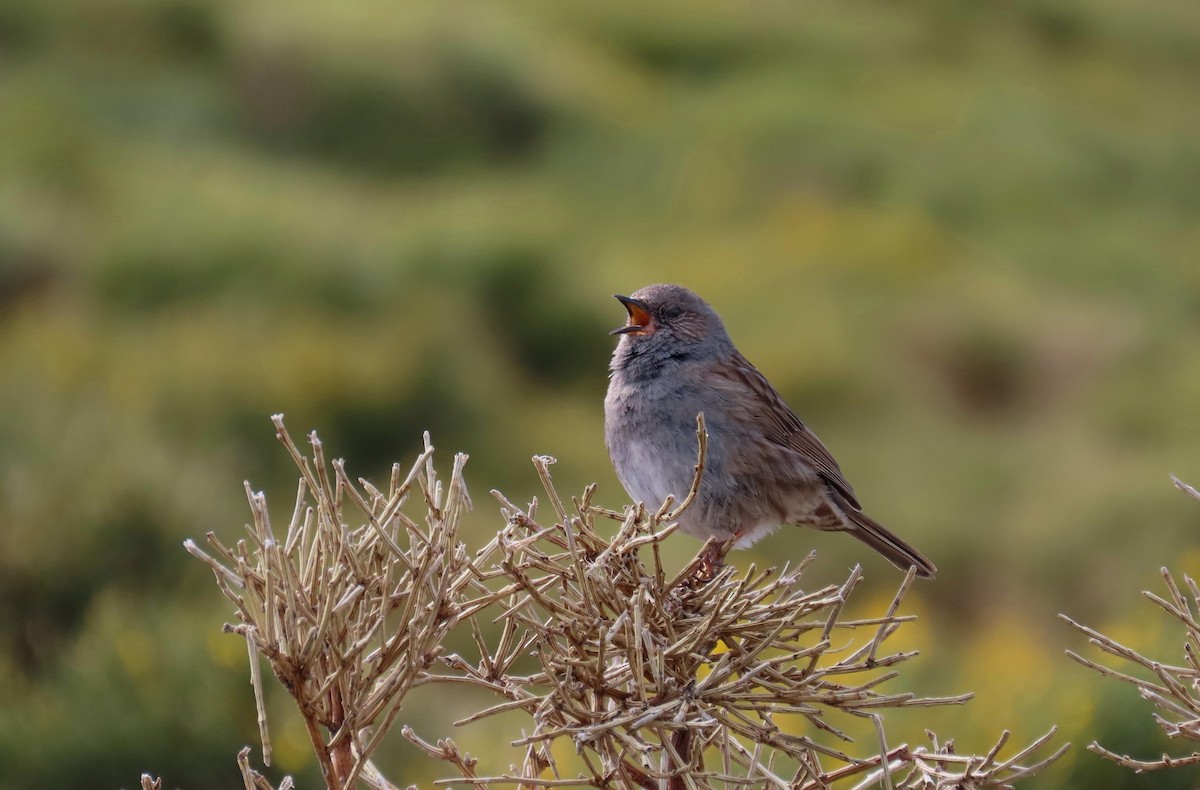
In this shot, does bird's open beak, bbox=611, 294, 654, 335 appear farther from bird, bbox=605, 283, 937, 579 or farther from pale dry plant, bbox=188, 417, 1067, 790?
pale dry plant, bbox=188, 417, 1067, 790

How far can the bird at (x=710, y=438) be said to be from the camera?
13.2 ft

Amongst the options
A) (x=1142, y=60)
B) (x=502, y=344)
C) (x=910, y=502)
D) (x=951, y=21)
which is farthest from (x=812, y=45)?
(x=910, y=502)

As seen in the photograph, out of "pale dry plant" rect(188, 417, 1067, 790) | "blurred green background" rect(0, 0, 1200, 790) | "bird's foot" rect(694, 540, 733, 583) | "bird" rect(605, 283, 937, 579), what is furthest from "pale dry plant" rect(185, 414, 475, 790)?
"blurred green background" rect(0, 0, 1200, 790)

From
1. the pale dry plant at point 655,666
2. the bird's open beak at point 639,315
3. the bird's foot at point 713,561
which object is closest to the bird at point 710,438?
the bird's open beak at point 639,315

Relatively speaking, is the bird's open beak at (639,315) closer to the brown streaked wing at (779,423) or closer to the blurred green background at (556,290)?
the brown streaked wing at (779,423)

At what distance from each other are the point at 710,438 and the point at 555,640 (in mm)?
1848

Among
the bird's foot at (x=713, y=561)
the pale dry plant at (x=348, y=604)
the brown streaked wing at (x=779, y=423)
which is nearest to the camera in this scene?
the pale dry plant at (x=348, y=604)

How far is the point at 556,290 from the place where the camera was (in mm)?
12828

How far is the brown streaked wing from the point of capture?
445 centimetres

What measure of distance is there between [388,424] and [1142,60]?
39.6 ft

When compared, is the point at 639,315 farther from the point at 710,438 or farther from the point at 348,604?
the point at 348,604

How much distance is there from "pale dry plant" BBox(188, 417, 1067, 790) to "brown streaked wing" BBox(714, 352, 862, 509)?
1933mm

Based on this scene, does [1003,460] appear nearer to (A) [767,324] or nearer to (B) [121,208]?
(A) [767,324]

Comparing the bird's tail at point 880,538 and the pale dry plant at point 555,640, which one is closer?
the pale dry plant at point 555,640
